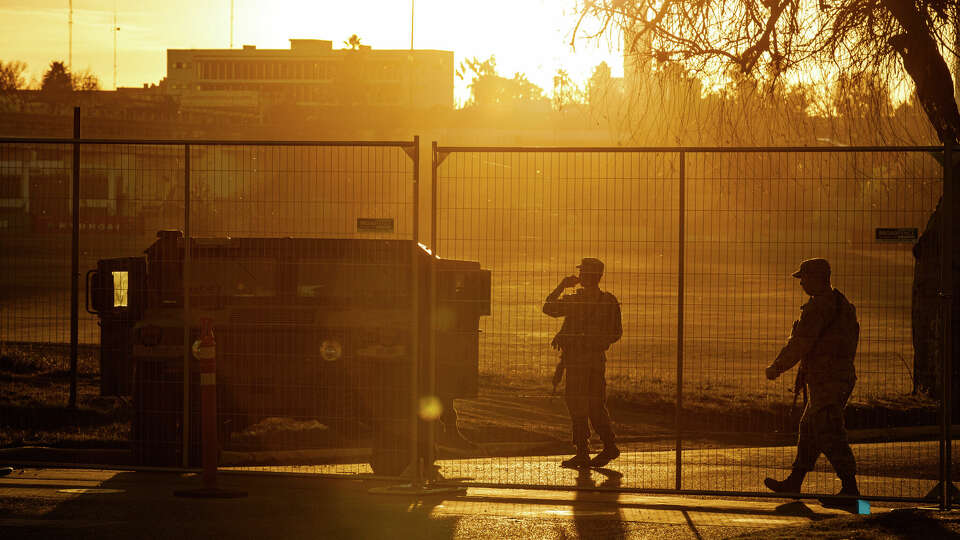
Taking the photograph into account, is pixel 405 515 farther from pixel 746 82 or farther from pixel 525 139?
pixel 525 139

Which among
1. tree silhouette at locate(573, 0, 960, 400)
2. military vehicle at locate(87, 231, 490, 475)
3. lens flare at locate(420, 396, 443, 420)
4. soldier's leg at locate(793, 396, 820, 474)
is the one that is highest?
tree silhouette at locate(573, 0, 960, 400)

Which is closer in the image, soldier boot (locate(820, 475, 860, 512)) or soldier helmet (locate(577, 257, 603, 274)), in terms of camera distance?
soldier boot (locate(820, 475, 860, 512))

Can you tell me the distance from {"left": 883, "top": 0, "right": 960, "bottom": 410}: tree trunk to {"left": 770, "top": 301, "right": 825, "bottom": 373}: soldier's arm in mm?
2152

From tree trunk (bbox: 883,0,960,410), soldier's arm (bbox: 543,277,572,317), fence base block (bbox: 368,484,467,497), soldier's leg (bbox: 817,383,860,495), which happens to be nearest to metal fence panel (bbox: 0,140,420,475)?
fence base block (bbox: 368,484,467,497)

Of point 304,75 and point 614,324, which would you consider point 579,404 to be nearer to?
point 614,324

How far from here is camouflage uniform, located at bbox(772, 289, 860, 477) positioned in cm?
862

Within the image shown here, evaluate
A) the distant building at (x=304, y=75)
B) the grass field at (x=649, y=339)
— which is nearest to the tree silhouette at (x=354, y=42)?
the distant building at (x=304, y=75)

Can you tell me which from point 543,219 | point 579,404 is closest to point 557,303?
point 543,219

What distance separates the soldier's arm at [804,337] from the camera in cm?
861

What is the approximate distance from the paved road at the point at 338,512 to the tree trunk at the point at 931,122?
3.53m

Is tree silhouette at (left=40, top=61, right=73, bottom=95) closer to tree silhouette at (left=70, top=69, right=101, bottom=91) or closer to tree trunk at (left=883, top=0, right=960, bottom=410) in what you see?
tree silhouette at (left=70, top=69, right=101, bottom=91)

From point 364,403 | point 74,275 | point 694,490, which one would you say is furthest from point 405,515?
point 74,275

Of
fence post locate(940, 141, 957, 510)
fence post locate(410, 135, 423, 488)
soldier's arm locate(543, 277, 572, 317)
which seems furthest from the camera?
soldier's arm locate(543, 277, 572, 317)

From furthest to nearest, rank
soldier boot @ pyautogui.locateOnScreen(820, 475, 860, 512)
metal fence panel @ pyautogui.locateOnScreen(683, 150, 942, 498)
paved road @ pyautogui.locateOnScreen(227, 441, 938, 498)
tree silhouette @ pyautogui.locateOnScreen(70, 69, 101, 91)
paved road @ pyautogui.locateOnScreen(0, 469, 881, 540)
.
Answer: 1. tree silhouette @ pyautogui.locateOnScreen(70, 69, 101, 91)
2. paved road @ pyautogui.locateOnScreen(227, 441, 938, 498)
3. metal fence panel @ pyautogui.locateOnScreen(683, 150, 942, 498)
4. soldier boot @ pyautogui.locateOnScreen(820, 475, 860, 512)
5. paved road @ pyautogui.locateOnScreen(0, 469, 881, 540)
